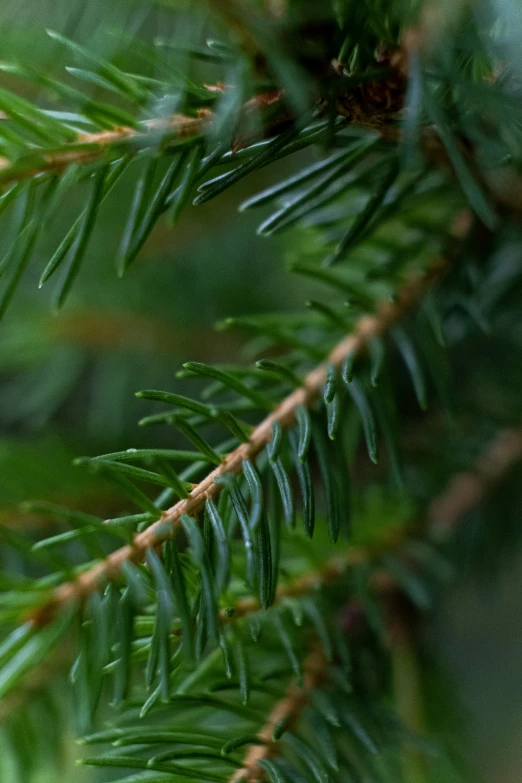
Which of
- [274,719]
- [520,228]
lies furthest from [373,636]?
[520,228]

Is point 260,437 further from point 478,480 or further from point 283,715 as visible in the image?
point 478,480

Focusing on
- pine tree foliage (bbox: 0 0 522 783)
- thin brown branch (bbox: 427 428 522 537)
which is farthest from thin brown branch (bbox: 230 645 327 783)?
thin brown branch (bbox: 427 428 522 537)

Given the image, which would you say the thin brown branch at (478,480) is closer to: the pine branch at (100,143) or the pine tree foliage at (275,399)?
the pine tree foliage at (275,399)

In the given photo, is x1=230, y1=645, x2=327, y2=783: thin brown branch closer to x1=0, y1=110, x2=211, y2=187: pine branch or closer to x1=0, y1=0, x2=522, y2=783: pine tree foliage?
x1=0, y1=0, x2=522, y2=783: pine tree foliage

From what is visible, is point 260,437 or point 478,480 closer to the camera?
point 260,437

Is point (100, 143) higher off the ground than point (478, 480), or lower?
higher

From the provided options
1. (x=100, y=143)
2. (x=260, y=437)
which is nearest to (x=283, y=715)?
(x=260, y=437)

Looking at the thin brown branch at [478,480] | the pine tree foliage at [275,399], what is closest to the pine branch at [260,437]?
the pine tree foliage at [275,399]

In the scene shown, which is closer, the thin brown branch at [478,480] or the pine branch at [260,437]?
the pine branch at [260,437]
